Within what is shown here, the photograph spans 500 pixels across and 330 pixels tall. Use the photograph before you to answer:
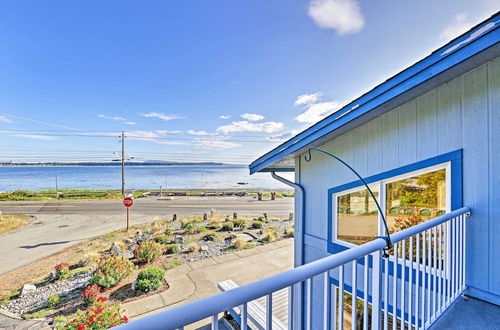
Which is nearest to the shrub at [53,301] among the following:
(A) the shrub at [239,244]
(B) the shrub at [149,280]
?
(B) the shrub at [149,280]

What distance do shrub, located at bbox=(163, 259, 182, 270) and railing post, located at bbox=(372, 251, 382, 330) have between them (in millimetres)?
7751

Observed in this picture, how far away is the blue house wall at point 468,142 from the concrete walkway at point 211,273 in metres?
4.52

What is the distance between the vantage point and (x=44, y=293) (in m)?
6.45

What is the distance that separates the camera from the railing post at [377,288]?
→ 120cm

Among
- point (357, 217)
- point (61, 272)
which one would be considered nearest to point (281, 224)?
point (61, 272)

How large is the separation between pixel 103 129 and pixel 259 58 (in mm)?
59151

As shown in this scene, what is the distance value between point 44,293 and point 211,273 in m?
4.68

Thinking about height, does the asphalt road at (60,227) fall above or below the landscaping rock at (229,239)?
below

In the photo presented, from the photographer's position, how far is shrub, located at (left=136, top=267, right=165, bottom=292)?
611 cm

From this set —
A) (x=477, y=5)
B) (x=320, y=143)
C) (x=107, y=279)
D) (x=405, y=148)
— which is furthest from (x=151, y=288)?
(x=477, y=5)

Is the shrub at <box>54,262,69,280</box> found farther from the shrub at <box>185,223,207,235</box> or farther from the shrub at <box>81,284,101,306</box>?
the shrub at <box>185,223,207,235</box>

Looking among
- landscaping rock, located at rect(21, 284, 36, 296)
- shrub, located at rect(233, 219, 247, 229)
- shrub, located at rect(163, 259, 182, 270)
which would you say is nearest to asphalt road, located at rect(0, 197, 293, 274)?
landscaping rock, located at rect(21, 284, 36, 296)

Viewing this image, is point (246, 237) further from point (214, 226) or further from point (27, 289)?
point (27, 289)

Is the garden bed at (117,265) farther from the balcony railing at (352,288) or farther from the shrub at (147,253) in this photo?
the balcony railing at (352,288)
